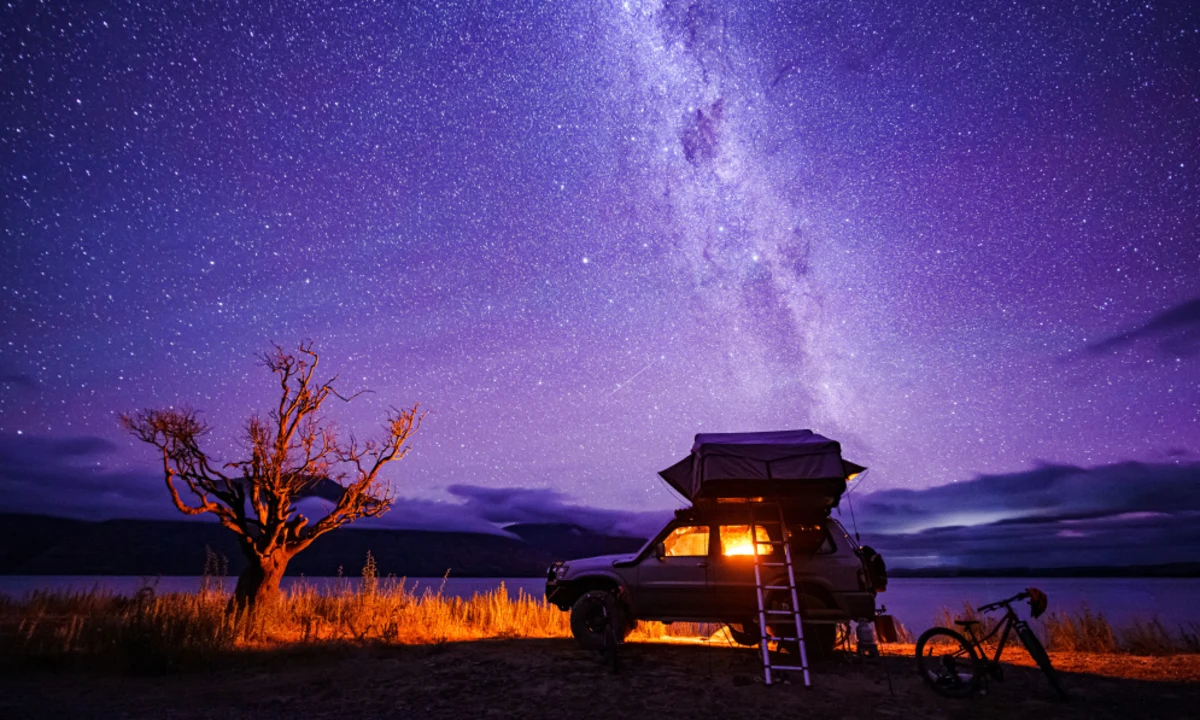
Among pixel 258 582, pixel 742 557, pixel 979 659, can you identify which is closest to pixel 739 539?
pixel 742 557

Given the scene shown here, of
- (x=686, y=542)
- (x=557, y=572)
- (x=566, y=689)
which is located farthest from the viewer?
(x=557, y=572)

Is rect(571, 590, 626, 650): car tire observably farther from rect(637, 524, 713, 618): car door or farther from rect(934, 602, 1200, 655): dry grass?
rect(934, 602, 1200, 655): dry grass

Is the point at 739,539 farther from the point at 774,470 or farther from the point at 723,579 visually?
the point at 774,470

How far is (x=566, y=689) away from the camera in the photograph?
27.1 feet

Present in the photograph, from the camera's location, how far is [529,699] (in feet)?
26.0

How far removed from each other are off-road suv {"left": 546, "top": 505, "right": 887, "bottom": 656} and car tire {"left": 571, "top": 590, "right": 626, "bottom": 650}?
16 mm

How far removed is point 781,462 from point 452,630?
8387 mm

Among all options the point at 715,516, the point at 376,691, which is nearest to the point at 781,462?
the point at 715,516

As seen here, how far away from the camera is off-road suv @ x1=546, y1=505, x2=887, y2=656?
31.9ft

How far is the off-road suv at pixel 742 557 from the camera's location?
952 centimetres

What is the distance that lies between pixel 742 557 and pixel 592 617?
2.84 m

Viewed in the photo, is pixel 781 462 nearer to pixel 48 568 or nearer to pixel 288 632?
pixel 288 632

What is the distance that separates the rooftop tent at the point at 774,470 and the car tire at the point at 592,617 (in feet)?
7.89

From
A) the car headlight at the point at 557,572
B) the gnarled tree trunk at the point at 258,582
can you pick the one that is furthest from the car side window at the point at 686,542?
the gnarled tree trunk at the point at 258,582
